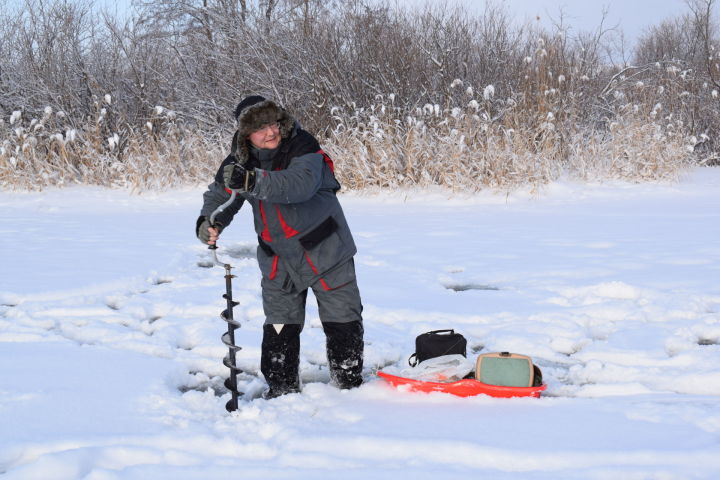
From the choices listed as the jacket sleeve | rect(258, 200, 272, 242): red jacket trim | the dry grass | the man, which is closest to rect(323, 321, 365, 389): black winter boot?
the man

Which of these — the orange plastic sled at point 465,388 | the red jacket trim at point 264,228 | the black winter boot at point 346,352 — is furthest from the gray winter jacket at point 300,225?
the orange plastic sled at point 465,388

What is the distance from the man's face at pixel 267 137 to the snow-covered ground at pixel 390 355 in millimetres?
1018

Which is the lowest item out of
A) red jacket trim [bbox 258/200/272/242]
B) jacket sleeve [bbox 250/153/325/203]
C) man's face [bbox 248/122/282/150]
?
red jacket trim [bbox 258/200/272/242]

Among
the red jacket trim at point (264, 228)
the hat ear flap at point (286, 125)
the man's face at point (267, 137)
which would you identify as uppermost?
the hat ear flap at point (286, 125)

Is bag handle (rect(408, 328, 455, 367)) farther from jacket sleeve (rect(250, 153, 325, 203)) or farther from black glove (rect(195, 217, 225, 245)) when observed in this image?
black glove (rect(195, 217, 225, 245))

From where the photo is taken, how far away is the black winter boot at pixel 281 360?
286 cm

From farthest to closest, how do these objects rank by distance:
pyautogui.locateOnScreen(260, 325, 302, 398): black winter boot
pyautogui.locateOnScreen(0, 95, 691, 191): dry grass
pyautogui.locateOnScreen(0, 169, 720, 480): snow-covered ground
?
pyautogui.locateOnScreen(0, 95, 691, 191): dry grass
pyautogui.locateOnScreen(260, 325, 302, 398): black winter boot
pyautogui.locateOnScreen(0, 169, 720, 480): snow-covered ground

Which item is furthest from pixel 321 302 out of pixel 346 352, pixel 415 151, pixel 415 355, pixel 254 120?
pixel 415 151

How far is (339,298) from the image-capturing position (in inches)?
112

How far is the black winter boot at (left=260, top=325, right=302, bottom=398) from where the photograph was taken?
112 inches

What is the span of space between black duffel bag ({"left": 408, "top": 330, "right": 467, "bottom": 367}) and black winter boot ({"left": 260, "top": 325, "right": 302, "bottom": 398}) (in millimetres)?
576

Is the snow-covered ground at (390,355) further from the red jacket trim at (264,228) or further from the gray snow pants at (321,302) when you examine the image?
the red jacket trim at (264,228)

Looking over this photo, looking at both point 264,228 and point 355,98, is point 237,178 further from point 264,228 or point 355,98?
point 355,98

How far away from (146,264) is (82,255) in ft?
2.52
